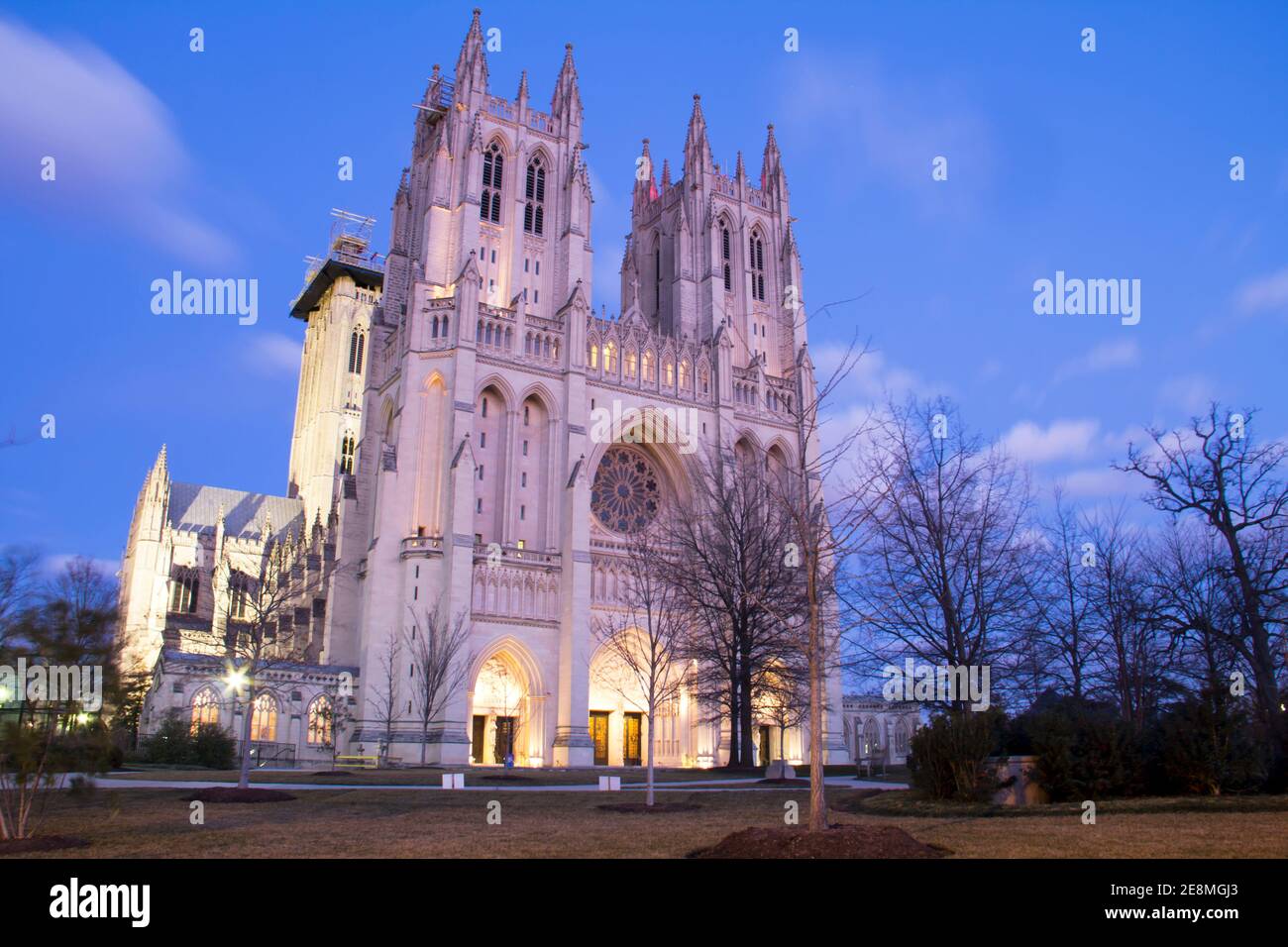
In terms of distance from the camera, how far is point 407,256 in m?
58.9

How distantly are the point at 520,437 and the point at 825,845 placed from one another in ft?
147

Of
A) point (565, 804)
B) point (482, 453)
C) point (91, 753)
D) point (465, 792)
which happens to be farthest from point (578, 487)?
point (91, 753)

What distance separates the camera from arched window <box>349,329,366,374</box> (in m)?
101

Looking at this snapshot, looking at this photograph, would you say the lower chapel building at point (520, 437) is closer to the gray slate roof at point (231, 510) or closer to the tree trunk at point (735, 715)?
the tree trunk at point (735, 715)

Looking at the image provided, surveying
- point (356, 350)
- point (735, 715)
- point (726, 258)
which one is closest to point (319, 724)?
point (735, 715)

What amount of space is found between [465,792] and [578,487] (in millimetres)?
28482

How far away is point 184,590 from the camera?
3506 inches

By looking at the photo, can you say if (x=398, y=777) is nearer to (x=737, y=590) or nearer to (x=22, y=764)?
(x=737, y=590)

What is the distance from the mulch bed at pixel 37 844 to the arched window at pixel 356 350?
93.1 m

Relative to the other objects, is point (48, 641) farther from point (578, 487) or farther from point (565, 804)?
point (578, 487)

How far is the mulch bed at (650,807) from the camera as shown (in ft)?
61.5

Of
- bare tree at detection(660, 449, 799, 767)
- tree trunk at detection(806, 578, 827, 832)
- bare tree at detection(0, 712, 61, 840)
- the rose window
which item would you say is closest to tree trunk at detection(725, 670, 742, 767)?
bare tree at detection(660, 449, 799, 767)

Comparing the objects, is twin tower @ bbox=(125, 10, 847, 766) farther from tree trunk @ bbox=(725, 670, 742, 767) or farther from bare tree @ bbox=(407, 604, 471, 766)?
tree trunk @ bbox=(725, 670, 742, 767)

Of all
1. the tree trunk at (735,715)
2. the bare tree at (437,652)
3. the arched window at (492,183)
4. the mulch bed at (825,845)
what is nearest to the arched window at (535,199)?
the arched window at (492,183)
